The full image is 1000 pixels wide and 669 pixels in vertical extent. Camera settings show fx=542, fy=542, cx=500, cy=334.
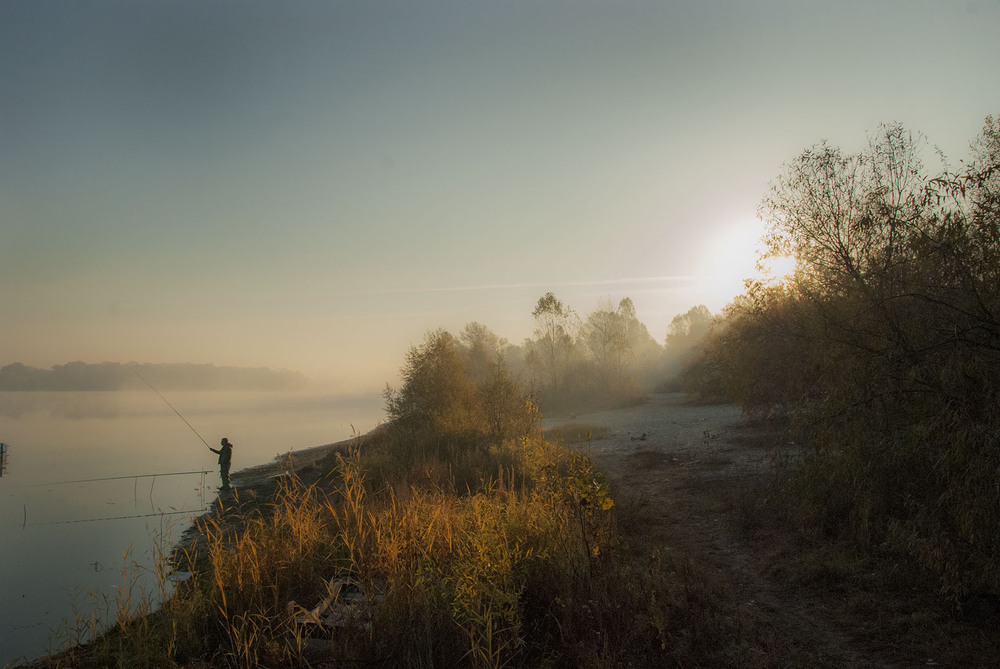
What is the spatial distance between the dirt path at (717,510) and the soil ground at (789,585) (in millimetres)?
20

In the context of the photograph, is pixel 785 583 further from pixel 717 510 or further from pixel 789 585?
pixel 717 510

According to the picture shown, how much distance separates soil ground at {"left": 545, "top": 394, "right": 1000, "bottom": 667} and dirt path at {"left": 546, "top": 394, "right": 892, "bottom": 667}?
0.07 ft

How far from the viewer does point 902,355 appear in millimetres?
5930

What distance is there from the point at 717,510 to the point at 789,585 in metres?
3.62

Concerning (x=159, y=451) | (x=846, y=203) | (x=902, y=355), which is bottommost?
(x=159, y=451)

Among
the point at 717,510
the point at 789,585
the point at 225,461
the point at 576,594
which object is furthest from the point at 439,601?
the point at 225,461

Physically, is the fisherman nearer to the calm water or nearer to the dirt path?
the calm water

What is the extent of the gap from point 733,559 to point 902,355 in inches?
139

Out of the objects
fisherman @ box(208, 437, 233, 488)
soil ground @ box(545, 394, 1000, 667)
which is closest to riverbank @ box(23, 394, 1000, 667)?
soil ground @ box(545, 394, 1000, 667)

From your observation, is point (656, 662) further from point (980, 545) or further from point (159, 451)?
point (159, 451)

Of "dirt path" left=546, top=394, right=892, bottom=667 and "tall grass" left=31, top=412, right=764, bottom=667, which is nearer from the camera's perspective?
"tall grass" left=31, top=412, right=764, bottom=667

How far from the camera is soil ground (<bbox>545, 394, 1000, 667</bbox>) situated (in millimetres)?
4746

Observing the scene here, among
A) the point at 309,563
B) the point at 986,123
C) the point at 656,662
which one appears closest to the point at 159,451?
the point at 309,563

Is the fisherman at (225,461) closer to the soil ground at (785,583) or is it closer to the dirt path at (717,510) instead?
the soil ground at (785,583)
